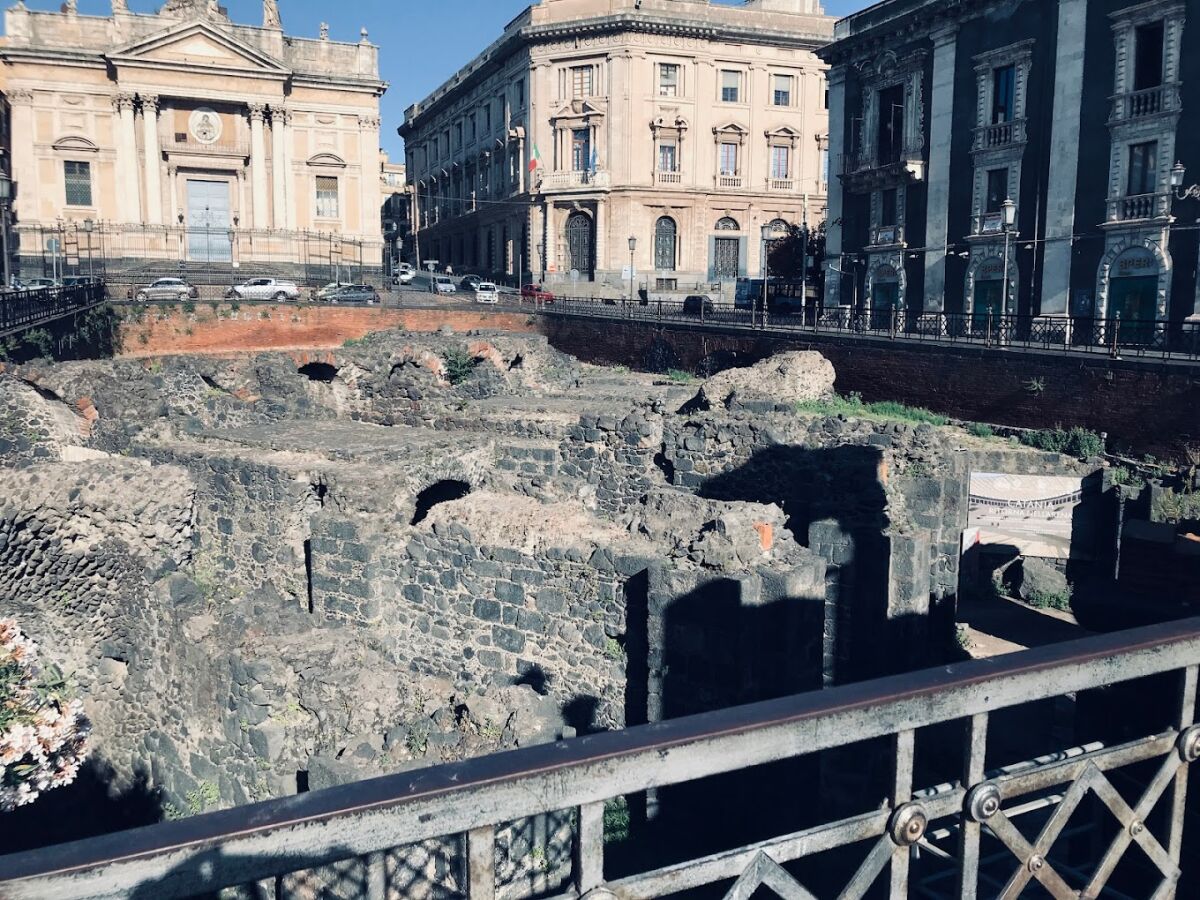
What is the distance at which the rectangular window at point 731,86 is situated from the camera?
1903 inches

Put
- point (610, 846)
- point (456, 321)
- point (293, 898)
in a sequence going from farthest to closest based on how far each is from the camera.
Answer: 1. point (456, 321)
2. point (610, 846)
3. point (293, 898)

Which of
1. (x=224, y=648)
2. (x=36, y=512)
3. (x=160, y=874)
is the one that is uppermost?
(x=160, y=874)

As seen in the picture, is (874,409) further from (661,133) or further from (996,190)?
(661,133)

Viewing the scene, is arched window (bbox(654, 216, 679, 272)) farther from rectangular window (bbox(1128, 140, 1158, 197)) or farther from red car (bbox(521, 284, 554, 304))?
rectangular window (bbox(1128, 140, 1158, 197))

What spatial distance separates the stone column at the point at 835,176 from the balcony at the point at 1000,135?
5996 mm

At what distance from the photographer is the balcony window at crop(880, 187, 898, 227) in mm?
30703

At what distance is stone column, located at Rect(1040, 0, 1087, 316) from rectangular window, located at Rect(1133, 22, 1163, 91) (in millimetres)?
1330

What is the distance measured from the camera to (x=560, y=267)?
159 feet

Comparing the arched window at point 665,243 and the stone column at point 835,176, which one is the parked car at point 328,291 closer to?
the stone column at point 835,176

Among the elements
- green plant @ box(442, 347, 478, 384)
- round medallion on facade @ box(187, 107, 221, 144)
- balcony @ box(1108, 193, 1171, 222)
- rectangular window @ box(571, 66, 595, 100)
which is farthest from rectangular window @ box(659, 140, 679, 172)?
green plant @ box(442, 347, 478, 384)

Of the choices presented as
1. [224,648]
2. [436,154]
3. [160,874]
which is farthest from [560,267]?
[160,874]

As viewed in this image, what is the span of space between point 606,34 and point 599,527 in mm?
41601

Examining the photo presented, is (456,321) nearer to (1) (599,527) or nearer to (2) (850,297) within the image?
(2) (850,297)

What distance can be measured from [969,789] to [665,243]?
47147 millimetres
